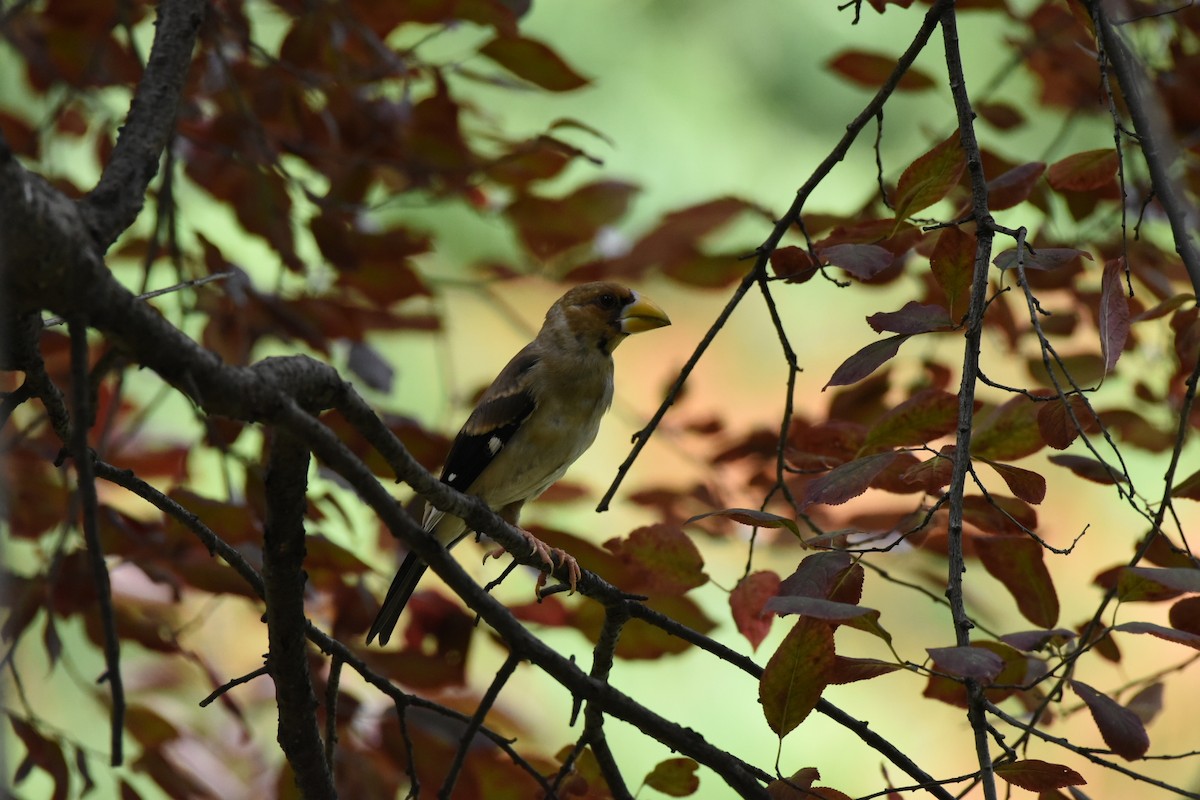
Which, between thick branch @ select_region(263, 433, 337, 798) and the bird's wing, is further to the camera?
the bird's wing

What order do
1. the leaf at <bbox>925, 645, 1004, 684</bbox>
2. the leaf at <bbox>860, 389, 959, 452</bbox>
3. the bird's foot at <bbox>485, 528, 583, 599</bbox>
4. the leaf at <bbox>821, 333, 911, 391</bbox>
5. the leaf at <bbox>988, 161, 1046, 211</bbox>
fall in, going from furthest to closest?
the bird's foot at <bbox>485, 528, 583, 599</bbox>, the leaf at <bbox>988, 161, 1046, 211</bbox>, the leaf at <bbox>860, 389, 959, 452</bbox>, the leaf at <bbox>821, 333, 911, 391</bbox>, the leaf at <bbox>925, 645, 1004, 684</bbox>

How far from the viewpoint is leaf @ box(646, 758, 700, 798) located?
2.15m

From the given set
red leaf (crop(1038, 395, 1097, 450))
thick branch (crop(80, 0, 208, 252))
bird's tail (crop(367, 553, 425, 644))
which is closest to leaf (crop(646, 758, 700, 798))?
red leaf (crop(1038, 395, 1097, 450))

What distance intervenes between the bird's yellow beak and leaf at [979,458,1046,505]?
7.87 ft

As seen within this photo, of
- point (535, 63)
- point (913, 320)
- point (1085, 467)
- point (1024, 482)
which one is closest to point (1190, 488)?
point (1085, 467)

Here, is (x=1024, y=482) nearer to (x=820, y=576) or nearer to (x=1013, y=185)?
(x=820, y=576)

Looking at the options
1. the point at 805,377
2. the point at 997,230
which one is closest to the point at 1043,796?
the point at 997,230

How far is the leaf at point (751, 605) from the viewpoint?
2.45 metres

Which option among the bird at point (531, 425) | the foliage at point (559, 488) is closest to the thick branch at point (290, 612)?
the foliage at point (559, 488)

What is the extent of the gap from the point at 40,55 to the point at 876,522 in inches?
121

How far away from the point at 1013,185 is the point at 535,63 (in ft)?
4.17

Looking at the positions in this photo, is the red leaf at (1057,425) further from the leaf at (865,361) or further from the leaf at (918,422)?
the leaf at (865,361)

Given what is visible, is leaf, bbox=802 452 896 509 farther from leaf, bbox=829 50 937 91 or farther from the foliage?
leaf, bbox=829 50 937 91

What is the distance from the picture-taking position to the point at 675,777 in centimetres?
216
